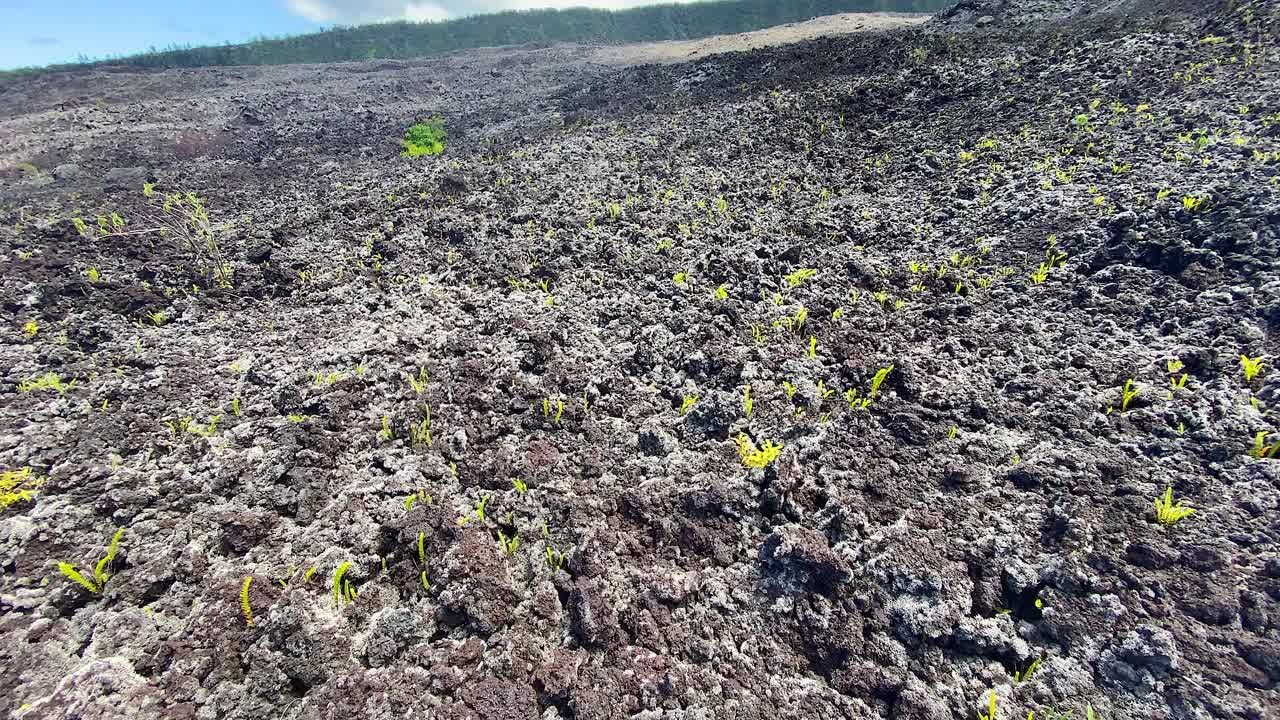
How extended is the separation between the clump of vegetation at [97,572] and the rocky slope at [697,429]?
5 centimetres

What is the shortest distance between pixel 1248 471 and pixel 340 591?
4747mm

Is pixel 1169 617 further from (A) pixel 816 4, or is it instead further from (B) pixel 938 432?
(A) pixel 816 4

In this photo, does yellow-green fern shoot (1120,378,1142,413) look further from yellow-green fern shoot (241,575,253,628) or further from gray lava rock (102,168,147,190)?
gray lava rock (102,168,147,190)

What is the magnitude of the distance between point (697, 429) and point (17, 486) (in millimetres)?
4122

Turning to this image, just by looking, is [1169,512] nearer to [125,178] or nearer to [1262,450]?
[1262,450]

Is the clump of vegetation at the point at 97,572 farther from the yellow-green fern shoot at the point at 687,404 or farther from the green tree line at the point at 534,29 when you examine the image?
the green tree line at the point at 534,29

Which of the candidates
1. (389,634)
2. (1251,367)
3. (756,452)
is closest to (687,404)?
(756,452)

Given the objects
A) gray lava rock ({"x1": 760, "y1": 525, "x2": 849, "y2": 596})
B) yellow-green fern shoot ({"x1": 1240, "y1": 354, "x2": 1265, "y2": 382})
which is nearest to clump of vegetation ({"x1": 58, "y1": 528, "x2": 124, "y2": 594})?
gray lava rock ({"x1": 760, "y1": 525, "x2": 849, "y2": 596})

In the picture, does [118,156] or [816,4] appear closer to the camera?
[118,156]

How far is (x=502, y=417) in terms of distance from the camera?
12.0 feet

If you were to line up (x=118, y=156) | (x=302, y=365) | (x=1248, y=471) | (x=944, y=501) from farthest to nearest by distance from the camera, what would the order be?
(x=118, y=156) → (x=302, y=365) → (x=944, y=501) → (x=1248, y=471)

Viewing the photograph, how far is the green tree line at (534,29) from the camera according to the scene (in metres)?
28.1

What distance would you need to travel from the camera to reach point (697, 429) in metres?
3.49

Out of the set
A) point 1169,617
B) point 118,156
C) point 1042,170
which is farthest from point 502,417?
point 118,156
